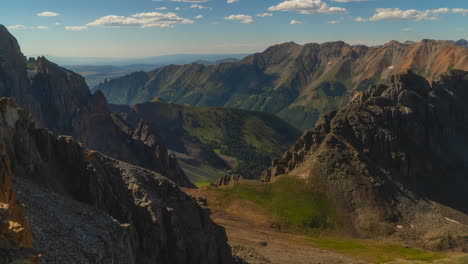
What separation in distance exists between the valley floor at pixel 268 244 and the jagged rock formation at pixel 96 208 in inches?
740

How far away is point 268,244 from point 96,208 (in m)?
58.1

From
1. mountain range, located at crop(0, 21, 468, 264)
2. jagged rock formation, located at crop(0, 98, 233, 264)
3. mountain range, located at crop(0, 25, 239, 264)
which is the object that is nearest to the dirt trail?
mountain range, located at crop(0, 21, 468, 264)

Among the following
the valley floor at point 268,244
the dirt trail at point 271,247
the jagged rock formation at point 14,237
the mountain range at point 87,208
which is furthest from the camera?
the valley floor at point 268,244

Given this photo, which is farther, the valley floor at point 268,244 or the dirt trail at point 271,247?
the valley floor at point 268,244

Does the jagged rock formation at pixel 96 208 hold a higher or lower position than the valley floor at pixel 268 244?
higher

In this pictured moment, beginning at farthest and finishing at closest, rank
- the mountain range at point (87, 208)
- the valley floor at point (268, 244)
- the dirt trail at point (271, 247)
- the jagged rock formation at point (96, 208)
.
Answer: the valley floor at point (268, 244) < the dirt trail at point (271, 247) < the jagged rock formation at point (96, 208) < the mountain range at point (87, 208)

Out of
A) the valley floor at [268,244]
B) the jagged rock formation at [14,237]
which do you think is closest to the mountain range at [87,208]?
the jagged rock formation at [14,237]

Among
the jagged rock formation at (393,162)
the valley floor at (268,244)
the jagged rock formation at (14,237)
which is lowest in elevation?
the valley floor at (268,244)

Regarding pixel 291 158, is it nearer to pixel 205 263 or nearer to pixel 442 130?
pixel 442 130

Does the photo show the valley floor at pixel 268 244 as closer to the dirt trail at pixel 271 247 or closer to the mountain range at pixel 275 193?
the dirt trail at pixel 271 247

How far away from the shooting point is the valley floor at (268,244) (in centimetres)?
8500

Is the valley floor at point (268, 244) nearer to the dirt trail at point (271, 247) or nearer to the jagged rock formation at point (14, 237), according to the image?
the dirt trail at point (271, 247)

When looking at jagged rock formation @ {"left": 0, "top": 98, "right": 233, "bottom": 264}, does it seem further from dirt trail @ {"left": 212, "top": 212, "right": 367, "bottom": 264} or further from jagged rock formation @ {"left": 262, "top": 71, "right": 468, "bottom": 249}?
jagged rock formation @ {"left": 262, "top": 71, "right": 468, "bottom": 249}

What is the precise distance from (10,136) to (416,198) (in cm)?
11613
